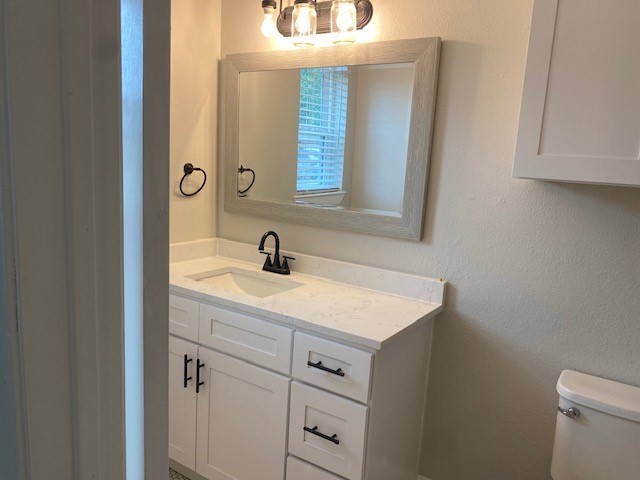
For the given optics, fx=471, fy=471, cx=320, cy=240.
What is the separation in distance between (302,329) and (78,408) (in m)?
1.18

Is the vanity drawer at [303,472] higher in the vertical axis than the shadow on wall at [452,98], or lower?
lower

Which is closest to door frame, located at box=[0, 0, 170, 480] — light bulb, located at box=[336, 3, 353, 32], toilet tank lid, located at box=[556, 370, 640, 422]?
toilet tank lid, located at box=[556, 370, 640, 422]

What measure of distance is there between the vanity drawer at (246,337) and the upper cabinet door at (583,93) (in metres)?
0.98

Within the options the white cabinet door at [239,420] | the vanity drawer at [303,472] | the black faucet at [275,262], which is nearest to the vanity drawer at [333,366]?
the white cabinet door at [239,420]

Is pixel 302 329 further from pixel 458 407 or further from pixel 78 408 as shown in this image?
pixel 78 408

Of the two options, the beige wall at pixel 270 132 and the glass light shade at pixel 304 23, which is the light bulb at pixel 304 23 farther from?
the beige wall at pixel 270 132

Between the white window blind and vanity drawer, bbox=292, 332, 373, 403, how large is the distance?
77cm

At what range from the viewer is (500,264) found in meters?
1.71

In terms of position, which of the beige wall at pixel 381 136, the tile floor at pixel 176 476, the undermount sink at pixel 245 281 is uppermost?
the beige wall at pixel 381 136

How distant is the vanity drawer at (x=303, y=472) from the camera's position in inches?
62.5

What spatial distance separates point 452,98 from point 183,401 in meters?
1.60

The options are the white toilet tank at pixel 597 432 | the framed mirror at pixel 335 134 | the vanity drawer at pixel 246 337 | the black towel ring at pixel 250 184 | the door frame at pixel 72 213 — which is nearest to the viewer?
the door frame at pixel 72 213

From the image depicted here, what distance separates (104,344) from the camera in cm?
43

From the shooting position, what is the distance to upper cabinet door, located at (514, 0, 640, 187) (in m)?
1.22
